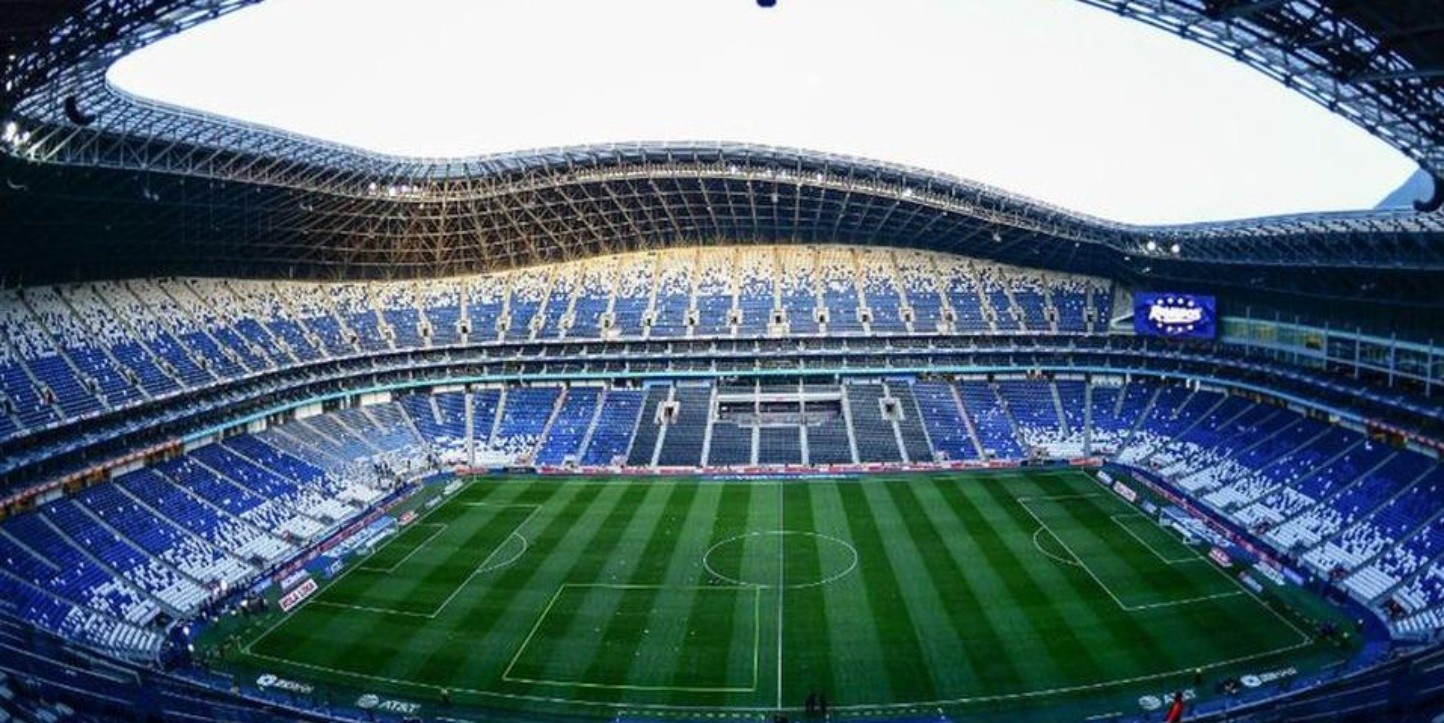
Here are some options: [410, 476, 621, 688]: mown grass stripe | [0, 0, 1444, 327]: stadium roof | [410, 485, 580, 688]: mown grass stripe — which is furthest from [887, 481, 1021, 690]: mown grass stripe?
[0, 0, 1444, 327]: stadium roof

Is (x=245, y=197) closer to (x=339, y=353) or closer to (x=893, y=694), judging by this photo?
(x=339, y=353)

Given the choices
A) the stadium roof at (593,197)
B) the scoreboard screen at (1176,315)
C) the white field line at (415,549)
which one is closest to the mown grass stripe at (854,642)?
the white field line at (415,549)

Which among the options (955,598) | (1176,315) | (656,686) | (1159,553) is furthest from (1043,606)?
(1176,315)

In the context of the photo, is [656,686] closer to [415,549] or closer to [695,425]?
[415,549]

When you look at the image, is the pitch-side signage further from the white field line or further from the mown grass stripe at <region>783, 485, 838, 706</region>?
the mown grass stripe at <region>783, 485, 838, 706</region>

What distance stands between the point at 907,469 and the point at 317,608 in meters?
34.7

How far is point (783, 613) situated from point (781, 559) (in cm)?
616

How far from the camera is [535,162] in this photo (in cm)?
6494

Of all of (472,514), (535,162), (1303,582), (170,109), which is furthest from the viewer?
(535,162)

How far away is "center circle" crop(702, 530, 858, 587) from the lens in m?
41.1

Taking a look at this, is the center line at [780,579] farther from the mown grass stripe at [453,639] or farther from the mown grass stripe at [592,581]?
the mown grass stripe at [453,639]

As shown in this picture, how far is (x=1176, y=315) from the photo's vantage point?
2469 inches

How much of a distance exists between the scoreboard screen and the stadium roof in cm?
177

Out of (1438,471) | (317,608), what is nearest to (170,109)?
(317,608)
